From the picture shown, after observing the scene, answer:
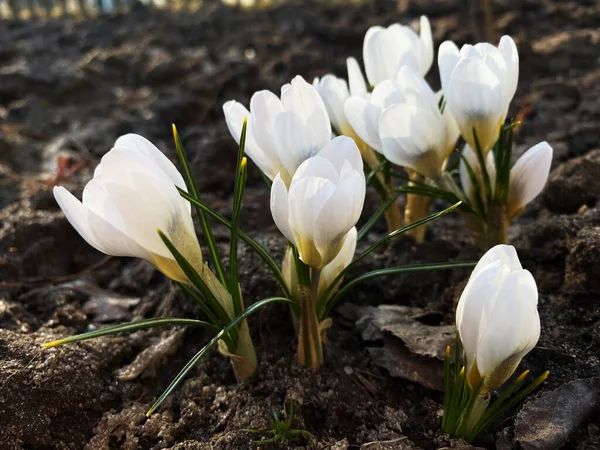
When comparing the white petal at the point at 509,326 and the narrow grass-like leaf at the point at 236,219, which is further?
the narrow grass-like leaf at the point at 236,219

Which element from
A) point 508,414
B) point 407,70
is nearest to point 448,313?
point 508,414

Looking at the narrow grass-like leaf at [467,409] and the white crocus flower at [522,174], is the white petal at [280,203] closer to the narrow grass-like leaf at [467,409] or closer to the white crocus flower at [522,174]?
the narrow grass-like leaf at [467,409]

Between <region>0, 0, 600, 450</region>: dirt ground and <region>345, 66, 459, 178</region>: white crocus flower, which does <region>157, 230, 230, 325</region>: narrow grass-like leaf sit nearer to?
<region>0, 0, 600, 450</region>: dirt ground

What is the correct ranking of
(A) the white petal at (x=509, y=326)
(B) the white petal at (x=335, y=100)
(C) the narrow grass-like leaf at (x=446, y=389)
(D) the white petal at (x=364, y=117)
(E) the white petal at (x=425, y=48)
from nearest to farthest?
(A) the white petal at (x=509, y=326) → (C) the narrow grass-like leaf at (x=446, y=389) → (D) the white petal at (x=364, y=117) → (B) the white petal at (x=335, y=100) → (E) the white petal at (x=425, y=48)

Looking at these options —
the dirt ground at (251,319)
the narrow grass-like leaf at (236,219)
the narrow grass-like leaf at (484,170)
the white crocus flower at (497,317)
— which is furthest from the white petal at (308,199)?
the narrow grass-like leaf at (484,170)

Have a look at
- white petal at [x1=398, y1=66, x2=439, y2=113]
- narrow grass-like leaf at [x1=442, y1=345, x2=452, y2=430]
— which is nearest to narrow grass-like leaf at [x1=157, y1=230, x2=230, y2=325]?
narrow grass-like leaf at [x1=442, y1=345, x2=452, y2=430]

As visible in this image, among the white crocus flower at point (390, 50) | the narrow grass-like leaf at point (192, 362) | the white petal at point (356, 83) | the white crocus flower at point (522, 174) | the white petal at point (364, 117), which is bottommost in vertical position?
the narrow grass-like leaf at point (192, 362)

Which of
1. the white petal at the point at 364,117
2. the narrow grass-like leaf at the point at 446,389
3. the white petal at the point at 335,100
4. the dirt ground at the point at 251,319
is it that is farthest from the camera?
the white petal at the point at 335,100
